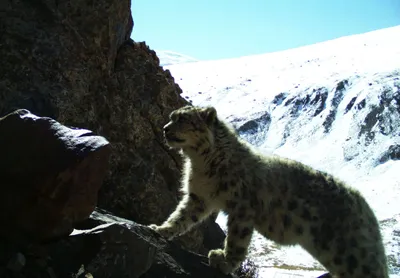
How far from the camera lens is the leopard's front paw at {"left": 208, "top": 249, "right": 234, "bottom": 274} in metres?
7.72

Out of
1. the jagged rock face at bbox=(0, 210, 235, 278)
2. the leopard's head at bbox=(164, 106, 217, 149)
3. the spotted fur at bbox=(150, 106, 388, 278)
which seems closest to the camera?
the jagged rock face at bbox=(0, 210, 235, 278)

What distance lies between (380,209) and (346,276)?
12883 millimetres

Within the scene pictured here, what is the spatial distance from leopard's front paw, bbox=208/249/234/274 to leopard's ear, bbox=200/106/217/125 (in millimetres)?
2223

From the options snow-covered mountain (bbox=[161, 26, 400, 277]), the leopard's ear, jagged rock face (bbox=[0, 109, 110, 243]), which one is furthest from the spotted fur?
snow-covered mountain (bbox=[161, 26, 400, 277])

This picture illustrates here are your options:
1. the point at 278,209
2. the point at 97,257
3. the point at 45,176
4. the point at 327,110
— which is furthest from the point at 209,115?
the point at 327,110

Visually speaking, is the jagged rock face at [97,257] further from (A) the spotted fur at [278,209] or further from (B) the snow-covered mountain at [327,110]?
(B) the snow-covered mountain at [327,110]

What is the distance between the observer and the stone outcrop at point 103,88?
9258 mm

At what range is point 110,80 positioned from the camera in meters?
11.0

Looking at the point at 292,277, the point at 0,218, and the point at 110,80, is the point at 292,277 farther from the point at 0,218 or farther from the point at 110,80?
the point at 0,218

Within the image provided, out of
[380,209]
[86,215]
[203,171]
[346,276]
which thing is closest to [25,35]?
[203,171]

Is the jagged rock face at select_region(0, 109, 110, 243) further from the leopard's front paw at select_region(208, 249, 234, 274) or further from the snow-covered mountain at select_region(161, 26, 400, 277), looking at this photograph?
the snow-covered mountain at select_region(161, 26, 400, 277)

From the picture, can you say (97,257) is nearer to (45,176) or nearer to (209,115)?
(45,176)

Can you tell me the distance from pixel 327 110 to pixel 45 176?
26.0 meters

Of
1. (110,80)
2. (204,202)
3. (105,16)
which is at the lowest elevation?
(204,202)
